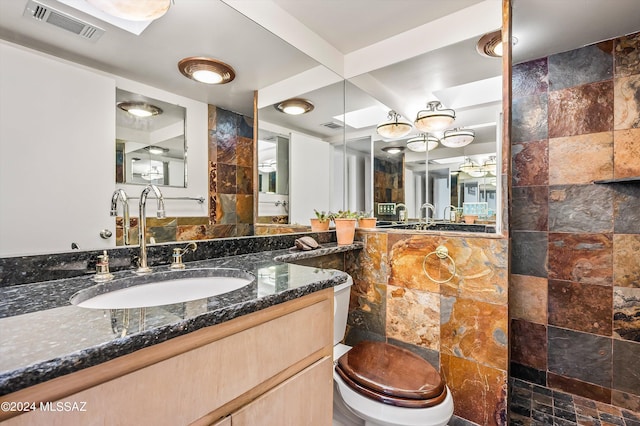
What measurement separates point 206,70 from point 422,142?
1.44m

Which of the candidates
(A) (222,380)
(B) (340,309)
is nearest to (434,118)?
(B) (340,309)

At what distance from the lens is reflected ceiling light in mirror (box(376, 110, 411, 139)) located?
2131 mm

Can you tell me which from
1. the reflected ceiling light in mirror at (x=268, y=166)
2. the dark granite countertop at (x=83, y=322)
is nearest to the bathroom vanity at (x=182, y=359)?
the dark granite countertop at (x=83, y=322)

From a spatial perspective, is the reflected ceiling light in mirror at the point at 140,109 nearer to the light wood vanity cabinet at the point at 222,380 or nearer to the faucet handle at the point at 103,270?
the faucet handle at the point at 103,270

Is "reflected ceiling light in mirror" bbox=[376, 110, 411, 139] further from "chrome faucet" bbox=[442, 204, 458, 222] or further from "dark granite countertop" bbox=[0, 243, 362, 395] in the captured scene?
"dark granite countertop" bbox=[0, 243, 362, 395]

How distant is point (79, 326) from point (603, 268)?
2651 millimetres

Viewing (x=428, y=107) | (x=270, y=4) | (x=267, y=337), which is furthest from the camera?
(x=428, y=107)

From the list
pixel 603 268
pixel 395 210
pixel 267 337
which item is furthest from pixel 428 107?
pixel 267 337

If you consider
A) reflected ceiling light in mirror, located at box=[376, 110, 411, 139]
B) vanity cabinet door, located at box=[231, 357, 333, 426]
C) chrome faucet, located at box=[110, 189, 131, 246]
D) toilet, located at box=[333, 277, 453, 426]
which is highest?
reflected ceiling light in mirror, located at box=[376, 110, 411, 139]

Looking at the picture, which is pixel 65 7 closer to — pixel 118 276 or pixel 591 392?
pixel 118 276

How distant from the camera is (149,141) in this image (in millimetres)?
1173

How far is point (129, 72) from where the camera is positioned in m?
1.14

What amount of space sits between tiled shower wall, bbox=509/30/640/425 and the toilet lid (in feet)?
3.02

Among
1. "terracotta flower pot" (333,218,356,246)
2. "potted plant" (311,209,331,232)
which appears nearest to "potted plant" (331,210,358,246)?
"terracotta flower pot" (333,218,356,246)
